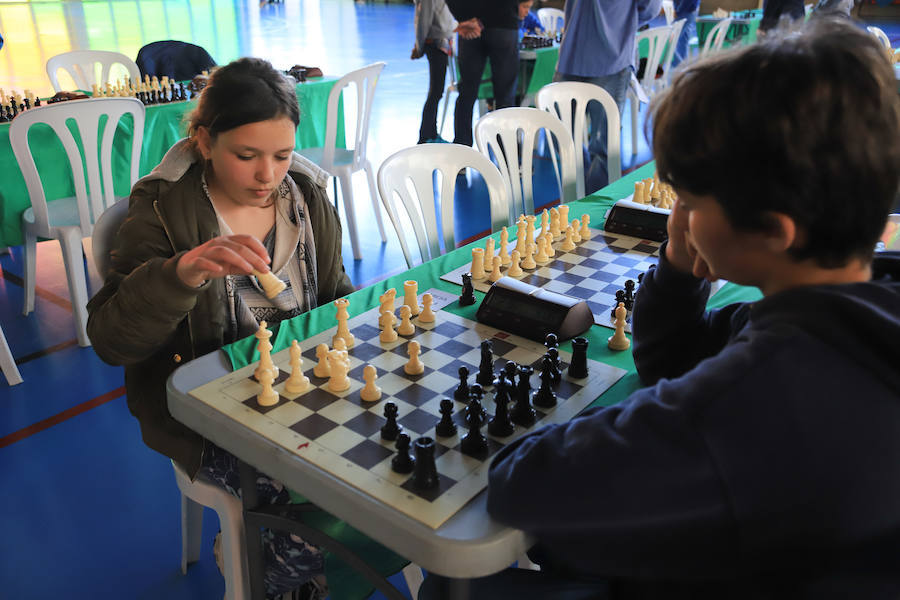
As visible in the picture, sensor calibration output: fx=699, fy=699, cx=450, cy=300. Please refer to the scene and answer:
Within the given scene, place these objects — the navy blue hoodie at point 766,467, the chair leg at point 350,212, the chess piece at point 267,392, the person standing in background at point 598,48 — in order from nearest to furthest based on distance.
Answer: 1. the navy blue hoodie at point 766,467
2. the chess piece at point 267,392
3. the chair leg at point 350,212
4. the person standing in background at point 598,48

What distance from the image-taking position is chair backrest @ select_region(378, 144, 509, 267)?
235 cm

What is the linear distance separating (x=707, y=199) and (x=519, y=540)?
509 millimetres

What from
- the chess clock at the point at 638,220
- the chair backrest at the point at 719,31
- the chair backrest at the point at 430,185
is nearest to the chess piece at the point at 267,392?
the chair backrest at the point at 430,185

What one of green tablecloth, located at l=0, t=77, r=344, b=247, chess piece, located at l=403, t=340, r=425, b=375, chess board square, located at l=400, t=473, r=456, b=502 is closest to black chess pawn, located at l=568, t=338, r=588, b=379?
chess piece, located at l=403, t=340, r=425, b=375

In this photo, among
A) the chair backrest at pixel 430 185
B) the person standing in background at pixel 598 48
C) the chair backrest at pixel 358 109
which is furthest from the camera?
the person standing in background at pixel 598 48

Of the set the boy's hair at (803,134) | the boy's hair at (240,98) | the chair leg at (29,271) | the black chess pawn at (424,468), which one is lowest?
the chair leg at (29,271)

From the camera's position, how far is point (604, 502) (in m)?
0.80

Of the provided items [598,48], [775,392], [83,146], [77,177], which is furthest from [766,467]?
[598,48]

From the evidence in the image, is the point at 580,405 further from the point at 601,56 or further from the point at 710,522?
the point at 601,56

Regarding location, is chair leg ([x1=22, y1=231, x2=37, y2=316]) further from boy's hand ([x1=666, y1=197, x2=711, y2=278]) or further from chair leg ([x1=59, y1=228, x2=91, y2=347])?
→ boy's hand ([x1=666, y1=197, x2=711, y2=278])

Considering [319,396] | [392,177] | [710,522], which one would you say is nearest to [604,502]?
[710,522]

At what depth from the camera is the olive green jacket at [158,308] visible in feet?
4.57

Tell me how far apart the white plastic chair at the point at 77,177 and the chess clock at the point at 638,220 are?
2.15m

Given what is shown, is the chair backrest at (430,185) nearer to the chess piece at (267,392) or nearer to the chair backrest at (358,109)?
the chess piece at (267,392)
